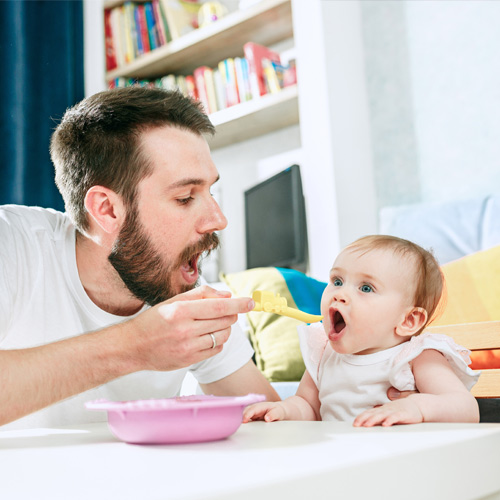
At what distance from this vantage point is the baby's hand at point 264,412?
0.81 m

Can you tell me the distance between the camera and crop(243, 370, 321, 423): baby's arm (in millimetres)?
814

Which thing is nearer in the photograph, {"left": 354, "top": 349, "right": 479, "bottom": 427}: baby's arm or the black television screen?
{"left": 354, "top": 349, "right": 479, "bottom": 427}: baby's arm

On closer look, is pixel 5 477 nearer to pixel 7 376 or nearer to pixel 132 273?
pixel 7 376

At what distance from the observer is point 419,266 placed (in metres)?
0.95

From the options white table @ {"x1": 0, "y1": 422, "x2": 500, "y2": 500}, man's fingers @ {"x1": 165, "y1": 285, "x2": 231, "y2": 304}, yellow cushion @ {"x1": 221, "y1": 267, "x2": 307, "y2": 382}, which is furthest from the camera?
yellow cushion @ {"x1": 221, "y1": 267, "x2": 307, "y2": 382}

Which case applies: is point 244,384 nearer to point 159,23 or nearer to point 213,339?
point 213,339

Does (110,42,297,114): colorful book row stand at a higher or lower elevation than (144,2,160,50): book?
lower

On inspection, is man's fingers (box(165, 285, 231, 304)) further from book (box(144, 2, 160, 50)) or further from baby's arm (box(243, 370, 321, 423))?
book (box(144, 2, 160, 50))

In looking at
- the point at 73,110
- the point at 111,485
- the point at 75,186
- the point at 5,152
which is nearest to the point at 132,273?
the point at 75,186

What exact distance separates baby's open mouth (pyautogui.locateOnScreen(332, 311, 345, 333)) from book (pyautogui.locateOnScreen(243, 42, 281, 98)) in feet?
5.26

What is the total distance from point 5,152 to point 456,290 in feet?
7.42

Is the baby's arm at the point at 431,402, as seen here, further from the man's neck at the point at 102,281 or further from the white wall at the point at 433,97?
the white wall at the point at 433,97

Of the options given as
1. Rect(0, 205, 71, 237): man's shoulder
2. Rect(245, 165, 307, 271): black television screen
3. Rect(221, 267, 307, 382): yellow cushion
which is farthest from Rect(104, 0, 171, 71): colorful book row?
Rect(0, 205, 71, 237): man's shoulder

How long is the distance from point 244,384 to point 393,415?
22.7 inches
